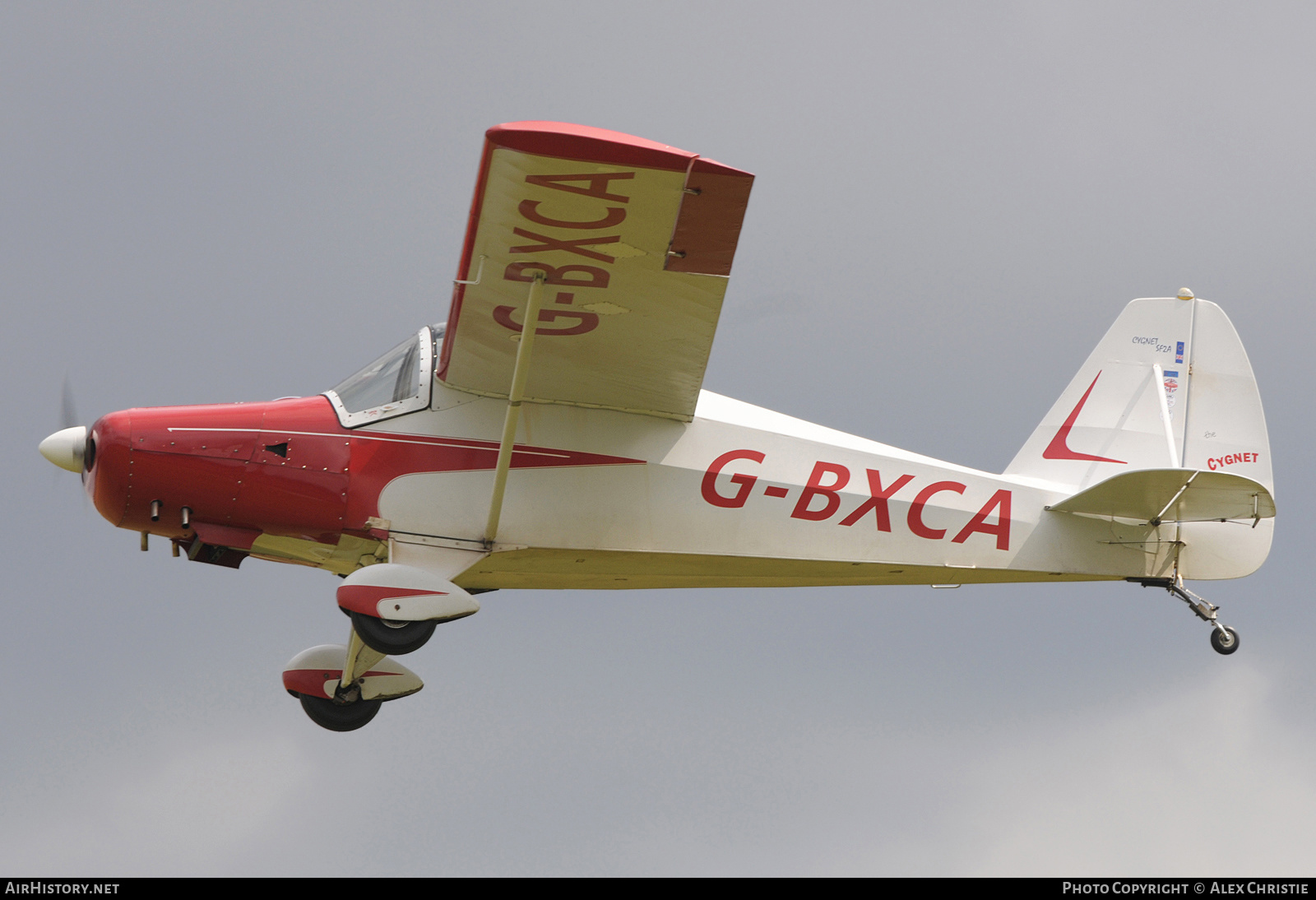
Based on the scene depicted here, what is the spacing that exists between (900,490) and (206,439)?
16.0ft

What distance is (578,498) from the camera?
9516 mm

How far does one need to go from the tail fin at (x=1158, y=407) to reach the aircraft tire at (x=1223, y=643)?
132cm

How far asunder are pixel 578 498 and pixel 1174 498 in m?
4.30

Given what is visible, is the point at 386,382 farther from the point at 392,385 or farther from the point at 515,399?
the point at 515,399

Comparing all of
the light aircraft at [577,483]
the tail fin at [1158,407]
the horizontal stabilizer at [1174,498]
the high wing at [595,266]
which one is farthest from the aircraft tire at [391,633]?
the tail fin at [1158,407]

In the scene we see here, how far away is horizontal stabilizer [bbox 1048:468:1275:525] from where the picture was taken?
9477 millimetres

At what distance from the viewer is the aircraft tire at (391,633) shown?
341 inches

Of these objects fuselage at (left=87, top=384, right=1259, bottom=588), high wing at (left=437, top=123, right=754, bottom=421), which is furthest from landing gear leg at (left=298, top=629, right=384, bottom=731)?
high wing at (left=437, top=123, right=754, bottom=421)

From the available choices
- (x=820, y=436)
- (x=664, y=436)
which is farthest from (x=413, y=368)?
(x=820, y=436)

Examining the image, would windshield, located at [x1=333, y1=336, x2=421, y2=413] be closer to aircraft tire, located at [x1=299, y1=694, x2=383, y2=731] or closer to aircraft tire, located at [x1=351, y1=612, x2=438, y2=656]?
aircraft tire, located at [x1=351, y1=612, x2=438, y2=656]

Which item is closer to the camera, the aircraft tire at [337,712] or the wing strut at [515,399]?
the wing strut at [515,399]

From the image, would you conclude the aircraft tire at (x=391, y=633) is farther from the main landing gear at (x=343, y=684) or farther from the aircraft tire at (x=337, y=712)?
the aircraft tire at (x=337, y=712)

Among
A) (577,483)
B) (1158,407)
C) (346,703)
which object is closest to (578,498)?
(577,483)

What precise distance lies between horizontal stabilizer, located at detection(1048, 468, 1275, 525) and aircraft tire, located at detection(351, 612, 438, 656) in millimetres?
4855
